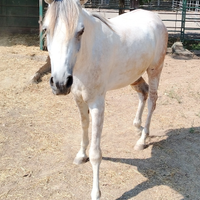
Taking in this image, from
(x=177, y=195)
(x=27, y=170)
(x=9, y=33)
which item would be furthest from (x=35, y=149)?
(x=9, y=33)

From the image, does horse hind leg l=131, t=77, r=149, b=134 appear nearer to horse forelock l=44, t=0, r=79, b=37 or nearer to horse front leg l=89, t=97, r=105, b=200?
horse front leg l=89, t=97, r=105, b=200

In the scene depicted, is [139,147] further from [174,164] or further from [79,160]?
[79,160]

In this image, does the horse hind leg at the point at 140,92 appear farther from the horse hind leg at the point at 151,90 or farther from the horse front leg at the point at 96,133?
the horse front leg at the point at 96,133

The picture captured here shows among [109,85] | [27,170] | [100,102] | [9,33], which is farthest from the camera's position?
[9,33]

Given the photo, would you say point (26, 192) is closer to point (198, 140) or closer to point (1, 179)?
point (1, 179)

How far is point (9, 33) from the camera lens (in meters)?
10.1

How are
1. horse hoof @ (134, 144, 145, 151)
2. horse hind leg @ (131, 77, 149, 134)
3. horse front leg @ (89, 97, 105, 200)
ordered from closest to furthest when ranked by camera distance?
horse front leg @ (89, 97, 105, 200)
horse hoof @ (134, 144, 145, 151)
horse hind leg @ (131, 77, 149, 134)

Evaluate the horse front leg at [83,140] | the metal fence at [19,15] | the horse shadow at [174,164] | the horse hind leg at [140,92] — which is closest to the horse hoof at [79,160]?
the horse front leg at [83,140]

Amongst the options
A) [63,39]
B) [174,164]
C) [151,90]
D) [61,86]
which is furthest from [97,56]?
[174,164]

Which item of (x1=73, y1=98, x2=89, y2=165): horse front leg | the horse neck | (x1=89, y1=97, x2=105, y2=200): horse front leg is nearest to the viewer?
the horse neck

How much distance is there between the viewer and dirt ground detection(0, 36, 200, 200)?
289cm

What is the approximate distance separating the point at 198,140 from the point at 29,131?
7.76 feet

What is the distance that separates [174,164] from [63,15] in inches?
87.0

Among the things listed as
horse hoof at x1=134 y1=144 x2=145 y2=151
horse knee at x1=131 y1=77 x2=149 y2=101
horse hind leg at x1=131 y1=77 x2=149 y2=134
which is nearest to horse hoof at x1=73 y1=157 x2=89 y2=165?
horse hoof at x1=134 y1=144 x2=145 y2=151
